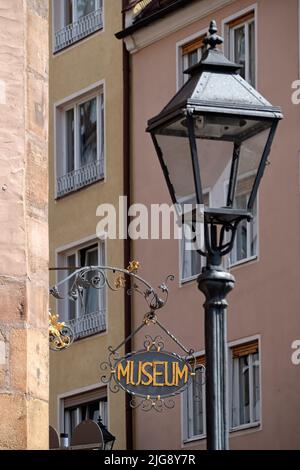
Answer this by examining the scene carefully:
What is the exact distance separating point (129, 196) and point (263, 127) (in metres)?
21.0

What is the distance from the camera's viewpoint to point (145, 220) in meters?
32.2

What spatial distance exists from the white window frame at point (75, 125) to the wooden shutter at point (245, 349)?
4.70m

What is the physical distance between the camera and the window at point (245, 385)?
95.5 feet

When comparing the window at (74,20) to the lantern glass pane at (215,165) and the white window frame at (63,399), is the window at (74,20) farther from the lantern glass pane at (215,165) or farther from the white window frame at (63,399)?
the lantern glass pane at (215,165)

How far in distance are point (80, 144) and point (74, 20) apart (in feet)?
7.20

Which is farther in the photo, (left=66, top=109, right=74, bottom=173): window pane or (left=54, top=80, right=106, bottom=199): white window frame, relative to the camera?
(left=66, top=109, right=74, bottom=173): window pane

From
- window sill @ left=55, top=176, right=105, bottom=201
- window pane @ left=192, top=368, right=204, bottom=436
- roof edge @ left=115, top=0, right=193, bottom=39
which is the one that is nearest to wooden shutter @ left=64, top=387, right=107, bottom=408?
window pane @ left=192, top=368, right=204, bottom=436

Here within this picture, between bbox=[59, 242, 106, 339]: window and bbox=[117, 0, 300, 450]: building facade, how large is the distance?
885 mm

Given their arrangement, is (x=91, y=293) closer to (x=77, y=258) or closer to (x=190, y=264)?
(x=77, y=258)

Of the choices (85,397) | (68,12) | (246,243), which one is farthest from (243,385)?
(68,12)

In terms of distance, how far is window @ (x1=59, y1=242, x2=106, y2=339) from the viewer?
107 ft

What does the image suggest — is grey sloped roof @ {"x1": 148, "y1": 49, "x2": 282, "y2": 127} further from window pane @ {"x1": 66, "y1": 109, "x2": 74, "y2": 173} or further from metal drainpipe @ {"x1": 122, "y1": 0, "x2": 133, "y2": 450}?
window pane @ {"x1": 66, "y1": 109, "x2": 74, "y2": 173}

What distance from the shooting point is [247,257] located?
29406 mm

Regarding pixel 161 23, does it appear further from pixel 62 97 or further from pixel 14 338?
pixel 14 338
